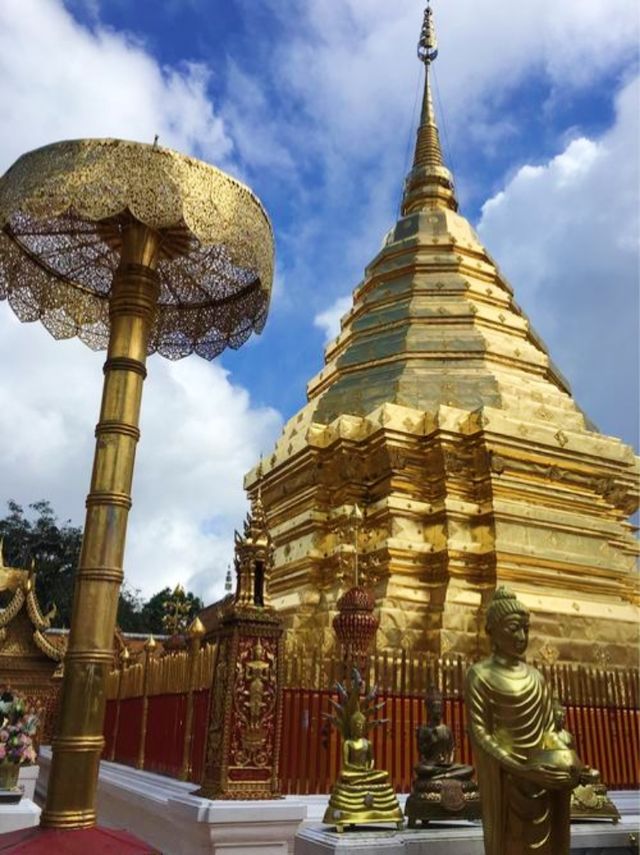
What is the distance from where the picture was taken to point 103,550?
4.00m

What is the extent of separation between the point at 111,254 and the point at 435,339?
10558 millimetres

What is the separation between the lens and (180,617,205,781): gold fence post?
749 centimetres

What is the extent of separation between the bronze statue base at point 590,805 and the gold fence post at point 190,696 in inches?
136

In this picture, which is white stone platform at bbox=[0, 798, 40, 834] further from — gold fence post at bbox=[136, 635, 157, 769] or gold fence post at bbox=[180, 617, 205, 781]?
gold fence post at bbox=[136, 635, 157, 769]

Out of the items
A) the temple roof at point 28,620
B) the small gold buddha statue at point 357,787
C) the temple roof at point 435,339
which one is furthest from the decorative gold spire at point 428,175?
the small gold buddha statue at point 357,787

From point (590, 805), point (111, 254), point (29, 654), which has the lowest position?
point (590, 805)

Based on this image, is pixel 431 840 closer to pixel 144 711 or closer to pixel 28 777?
pixel 144 711

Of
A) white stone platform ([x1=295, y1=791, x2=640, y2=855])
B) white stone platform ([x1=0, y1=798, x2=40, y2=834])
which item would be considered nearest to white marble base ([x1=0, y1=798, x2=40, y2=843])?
white stone platform ([x1=0, y1=798, x2=40, y2=834])

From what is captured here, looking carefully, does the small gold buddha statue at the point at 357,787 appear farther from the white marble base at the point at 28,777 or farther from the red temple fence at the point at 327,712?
the white marble base at the point at 28,777

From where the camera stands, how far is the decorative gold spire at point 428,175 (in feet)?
65.4

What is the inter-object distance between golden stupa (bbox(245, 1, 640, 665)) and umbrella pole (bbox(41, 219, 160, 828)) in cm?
783

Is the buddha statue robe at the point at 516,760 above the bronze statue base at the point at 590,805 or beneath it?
above

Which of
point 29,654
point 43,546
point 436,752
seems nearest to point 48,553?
point 43,546

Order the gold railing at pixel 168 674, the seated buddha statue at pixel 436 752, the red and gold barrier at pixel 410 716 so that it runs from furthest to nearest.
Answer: the red and gold barrier at pixel 410 716 < the gold railing at pixel 168 674 < the seated buddha statue at pixel 436 752
